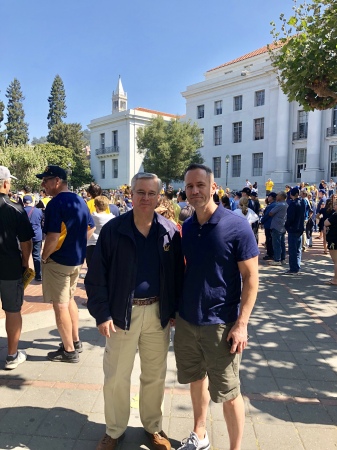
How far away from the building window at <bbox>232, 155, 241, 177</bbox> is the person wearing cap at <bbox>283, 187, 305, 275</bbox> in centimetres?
2906

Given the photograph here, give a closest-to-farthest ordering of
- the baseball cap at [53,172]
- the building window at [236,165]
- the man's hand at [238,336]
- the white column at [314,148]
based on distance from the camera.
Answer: the man's hand at [238,336] → the baseball cap at [53,172] → the white column at [314,148] → the building window at [236,165]

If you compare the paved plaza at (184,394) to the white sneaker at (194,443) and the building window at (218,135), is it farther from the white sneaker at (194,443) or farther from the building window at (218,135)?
the building window at (218,135)

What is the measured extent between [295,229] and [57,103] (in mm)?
66461

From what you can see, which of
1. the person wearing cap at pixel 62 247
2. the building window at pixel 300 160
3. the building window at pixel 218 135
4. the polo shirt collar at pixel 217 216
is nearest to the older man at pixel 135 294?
the polo shirt collar at pixel 217 216

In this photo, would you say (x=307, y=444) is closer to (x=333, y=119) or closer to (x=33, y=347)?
(x=33, y=347)

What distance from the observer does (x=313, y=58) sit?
5844 mm

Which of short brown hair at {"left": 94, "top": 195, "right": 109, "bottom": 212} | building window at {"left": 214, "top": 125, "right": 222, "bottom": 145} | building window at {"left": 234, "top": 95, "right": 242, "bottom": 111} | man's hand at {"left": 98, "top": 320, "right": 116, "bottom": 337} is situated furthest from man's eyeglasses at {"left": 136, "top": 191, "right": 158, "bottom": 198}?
building window at {"left": 214, "top": 125, "right": 222, "bottom": 145}

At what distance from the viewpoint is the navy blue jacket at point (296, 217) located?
783 centimetres

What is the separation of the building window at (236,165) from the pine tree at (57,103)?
40597 millimetres

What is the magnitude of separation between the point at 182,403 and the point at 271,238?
7.35 metres

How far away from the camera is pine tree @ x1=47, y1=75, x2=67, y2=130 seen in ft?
212

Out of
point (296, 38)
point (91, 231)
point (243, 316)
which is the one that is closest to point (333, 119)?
point (296, 38)

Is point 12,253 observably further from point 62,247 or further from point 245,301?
point 245,301

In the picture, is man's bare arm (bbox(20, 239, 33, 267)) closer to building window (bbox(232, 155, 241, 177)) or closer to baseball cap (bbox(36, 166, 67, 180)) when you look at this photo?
baseball cap (bbox(36, 166, 67, 180))
